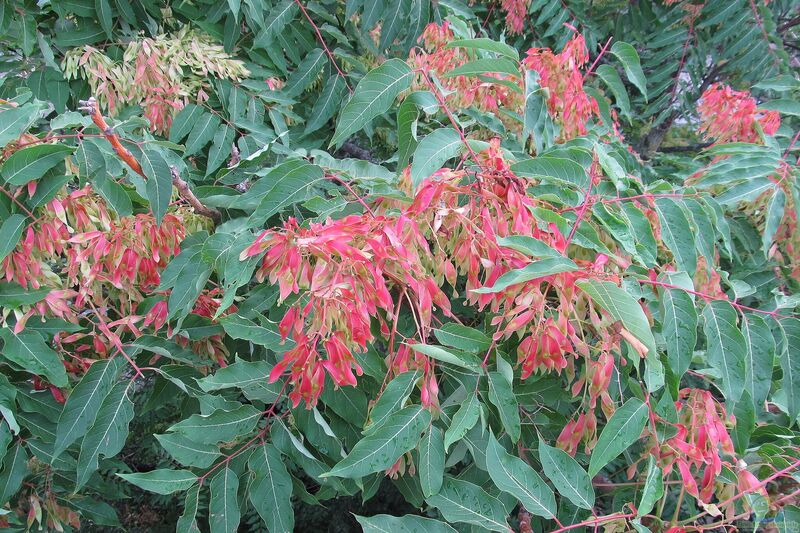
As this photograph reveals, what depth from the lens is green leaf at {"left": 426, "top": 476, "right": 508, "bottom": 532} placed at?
913 millimetres

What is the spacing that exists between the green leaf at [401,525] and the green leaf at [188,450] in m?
0.34

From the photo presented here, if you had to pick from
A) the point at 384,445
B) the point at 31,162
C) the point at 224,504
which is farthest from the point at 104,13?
the point at 384,445

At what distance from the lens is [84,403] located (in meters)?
1.18

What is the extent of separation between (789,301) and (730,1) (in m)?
2.09

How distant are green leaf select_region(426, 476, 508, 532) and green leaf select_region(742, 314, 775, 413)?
51 centimetres

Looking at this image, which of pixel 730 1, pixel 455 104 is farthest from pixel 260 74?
pixel 730 1

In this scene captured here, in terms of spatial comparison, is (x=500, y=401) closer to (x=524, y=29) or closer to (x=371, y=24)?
(x=371, y=24)

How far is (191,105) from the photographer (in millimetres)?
1729

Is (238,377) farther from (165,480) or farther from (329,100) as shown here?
(329,100)

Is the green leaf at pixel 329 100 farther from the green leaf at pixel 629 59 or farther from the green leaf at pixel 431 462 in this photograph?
the green leaf at pixel 431 462

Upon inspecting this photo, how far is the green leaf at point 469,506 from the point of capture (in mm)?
913

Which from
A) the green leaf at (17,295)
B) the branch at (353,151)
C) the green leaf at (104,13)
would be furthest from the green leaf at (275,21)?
the green leaf at (17,295)

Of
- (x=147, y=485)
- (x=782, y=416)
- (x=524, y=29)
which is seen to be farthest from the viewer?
(x=524, y=29)

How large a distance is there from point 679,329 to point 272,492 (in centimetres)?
75
